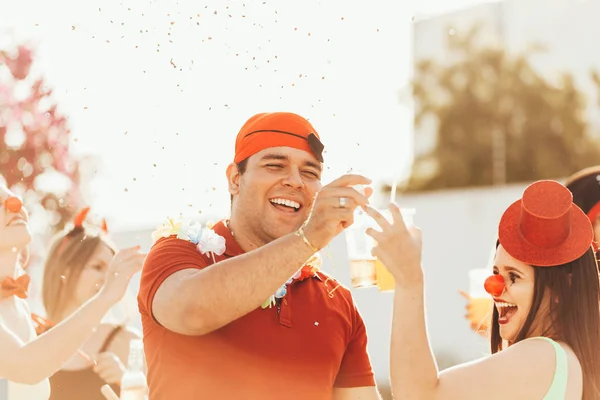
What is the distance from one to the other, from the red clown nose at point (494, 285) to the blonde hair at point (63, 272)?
3733mm

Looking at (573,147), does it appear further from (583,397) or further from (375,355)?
(583,397)

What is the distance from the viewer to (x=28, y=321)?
504 centimetres

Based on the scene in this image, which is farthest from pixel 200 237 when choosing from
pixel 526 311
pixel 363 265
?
pixel 526 311

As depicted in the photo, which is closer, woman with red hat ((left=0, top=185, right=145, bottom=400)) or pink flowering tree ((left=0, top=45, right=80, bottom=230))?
woman with red hat ((left=0, top=185, right=145, bottom=400))

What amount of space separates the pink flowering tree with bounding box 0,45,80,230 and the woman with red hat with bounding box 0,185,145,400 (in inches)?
257

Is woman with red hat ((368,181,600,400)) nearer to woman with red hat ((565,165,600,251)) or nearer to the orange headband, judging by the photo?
woman with red hat ((565,165,600,251))

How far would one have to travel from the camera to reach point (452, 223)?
12055 mm

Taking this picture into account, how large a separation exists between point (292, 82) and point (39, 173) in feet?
26.1

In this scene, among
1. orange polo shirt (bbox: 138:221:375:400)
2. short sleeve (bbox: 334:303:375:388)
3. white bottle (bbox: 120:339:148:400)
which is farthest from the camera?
white bottle (bbox: 120:339:148:400)

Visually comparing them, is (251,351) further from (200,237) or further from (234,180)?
(234,180)

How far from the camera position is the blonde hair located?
603 centimetres

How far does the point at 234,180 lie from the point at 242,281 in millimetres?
913

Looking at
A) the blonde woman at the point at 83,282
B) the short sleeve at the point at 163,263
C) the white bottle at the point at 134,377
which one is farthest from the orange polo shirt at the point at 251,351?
the blonde woman at the point at 83,282

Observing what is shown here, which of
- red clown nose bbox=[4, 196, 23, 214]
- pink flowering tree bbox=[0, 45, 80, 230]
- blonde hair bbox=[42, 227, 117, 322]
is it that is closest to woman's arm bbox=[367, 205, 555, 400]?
red clown nose bbox=[4, 196, 23, 214]
